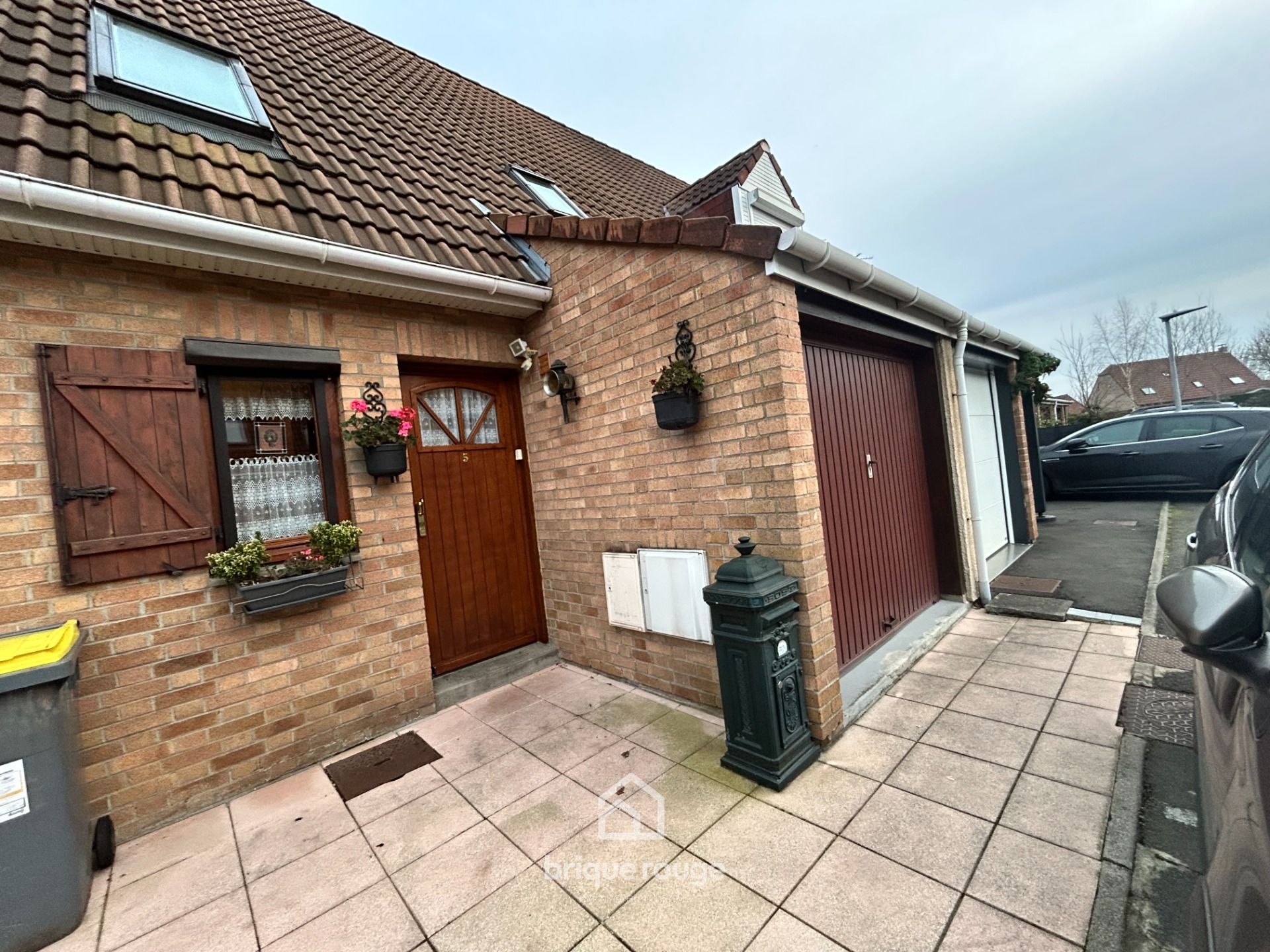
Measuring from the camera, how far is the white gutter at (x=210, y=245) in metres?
2.19

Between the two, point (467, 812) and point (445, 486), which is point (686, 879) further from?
point (445, 486)

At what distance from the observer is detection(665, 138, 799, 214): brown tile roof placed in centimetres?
571

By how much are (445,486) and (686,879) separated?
292cm

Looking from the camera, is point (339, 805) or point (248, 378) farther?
point (248, 378)

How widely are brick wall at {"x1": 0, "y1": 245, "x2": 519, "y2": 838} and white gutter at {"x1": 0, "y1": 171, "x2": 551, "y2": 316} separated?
6.2 inches

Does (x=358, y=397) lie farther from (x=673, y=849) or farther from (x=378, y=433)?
(x=673, y=849)

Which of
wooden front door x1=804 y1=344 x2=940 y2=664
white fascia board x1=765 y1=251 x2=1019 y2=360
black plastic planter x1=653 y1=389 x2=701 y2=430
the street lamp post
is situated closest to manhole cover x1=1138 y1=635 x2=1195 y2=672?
wooden front door x1=804 y1=344 x2=940 y2=664

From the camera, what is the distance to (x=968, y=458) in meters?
4.64

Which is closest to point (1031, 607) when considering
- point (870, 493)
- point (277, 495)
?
point (870, 493)

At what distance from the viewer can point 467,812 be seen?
2438 millimetres

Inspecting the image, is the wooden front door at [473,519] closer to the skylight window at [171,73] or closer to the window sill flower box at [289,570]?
the window sill flower box at [289,570]

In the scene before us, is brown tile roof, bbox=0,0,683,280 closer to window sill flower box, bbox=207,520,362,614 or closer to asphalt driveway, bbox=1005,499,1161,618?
window sill flower box, bbox=207,520,362,614

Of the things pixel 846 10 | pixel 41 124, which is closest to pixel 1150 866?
pixel 41 124

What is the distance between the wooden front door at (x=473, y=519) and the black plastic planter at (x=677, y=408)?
1.78 metres
